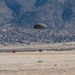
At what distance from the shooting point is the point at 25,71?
3431 cm

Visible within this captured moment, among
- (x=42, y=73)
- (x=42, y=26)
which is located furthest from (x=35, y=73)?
(x=42, y=26)

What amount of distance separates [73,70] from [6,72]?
4.80 meters

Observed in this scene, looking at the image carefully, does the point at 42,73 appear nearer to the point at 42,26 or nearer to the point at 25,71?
the point at 25,71

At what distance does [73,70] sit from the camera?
3444 centimetres

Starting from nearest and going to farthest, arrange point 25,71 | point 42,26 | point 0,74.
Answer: point 0,74 < point 25,71 < point 42,26

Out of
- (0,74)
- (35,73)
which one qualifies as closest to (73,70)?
(35,73)

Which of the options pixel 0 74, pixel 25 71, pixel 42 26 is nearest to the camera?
pixel 0 74

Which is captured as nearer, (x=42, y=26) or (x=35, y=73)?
(x=35, y=73)

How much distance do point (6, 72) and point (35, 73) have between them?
215cm

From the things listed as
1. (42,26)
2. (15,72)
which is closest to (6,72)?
(15,72)

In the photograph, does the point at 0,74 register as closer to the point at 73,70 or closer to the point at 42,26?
the point at 73,70

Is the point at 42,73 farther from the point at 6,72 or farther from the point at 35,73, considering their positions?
the point at 6,72

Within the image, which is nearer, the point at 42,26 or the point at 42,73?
the point at 42,73

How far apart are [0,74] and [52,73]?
3.55 m
